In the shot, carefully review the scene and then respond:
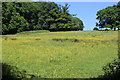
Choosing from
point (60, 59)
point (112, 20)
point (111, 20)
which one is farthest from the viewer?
point (60, 59)

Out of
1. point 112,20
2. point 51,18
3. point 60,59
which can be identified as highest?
point 51,18

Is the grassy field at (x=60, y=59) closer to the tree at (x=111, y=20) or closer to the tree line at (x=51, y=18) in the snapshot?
the tree at (x=111, y=20)

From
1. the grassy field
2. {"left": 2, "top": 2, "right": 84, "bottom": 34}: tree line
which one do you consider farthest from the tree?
{"left": 2, "top": 2, "right": 84, "bottom": 34}: tree line

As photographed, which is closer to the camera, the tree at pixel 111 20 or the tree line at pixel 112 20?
the tree line at pixel 112 20

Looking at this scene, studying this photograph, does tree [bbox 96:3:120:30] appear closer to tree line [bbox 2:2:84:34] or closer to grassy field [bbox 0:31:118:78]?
grassy field [bbox 0:31:118:78]

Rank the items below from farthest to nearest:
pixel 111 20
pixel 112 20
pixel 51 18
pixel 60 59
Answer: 1. pixel 51 18
2. pixel 60 59
3. pixel 111 20
4. pixel 112 20

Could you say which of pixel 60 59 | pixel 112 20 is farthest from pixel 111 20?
pixel 60 59

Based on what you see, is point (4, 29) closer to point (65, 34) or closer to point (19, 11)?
point (19, 11)

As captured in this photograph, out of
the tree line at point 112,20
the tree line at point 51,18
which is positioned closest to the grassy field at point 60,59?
the tree line at point 112,20

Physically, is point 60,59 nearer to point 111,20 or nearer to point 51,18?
point 111,20

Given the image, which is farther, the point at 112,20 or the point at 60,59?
the point at 60,59

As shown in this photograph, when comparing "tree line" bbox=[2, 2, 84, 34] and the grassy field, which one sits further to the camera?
"tree line" bbox=[2, 2, 84, 34]

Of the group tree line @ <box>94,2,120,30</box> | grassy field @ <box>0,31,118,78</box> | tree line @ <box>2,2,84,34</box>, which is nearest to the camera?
tree line @ <box>94,2,120,30</box>

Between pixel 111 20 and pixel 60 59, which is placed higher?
pixel 111 20
